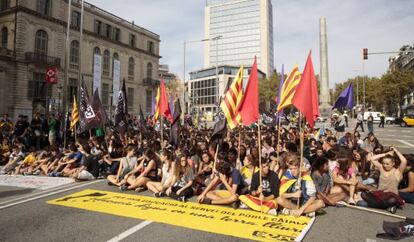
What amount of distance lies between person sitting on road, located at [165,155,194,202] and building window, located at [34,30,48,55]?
3420 centimetres

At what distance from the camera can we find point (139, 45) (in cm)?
5128

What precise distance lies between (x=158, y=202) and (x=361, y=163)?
21.3 feet

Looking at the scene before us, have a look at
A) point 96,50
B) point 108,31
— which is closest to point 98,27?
point 108,31

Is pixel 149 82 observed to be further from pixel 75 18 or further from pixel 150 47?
pixel 75 18

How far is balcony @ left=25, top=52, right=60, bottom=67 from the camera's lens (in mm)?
33156

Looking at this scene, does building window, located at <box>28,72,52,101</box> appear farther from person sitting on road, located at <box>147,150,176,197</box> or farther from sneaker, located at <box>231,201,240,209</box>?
sneaker, located at <box>231,201,240,209</box>


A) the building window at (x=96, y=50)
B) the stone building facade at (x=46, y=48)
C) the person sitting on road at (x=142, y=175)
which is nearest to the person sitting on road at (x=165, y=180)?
the person sitting on road at (x=142, y=175)

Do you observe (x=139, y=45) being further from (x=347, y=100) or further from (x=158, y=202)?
(x=158, y=202)

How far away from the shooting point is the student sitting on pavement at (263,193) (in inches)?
236

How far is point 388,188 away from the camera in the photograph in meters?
6.38

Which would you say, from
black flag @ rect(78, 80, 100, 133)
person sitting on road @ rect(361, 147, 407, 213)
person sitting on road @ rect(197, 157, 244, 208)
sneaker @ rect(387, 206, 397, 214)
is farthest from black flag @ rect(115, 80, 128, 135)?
sneaker @ rect(387, 206, 397, 214)

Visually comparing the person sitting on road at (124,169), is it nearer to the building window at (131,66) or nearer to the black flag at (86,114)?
the black flag at (86,114)

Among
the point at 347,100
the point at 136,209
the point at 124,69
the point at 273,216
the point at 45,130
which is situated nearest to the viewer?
the point at 273,216

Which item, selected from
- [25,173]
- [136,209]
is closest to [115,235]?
[136,209]
